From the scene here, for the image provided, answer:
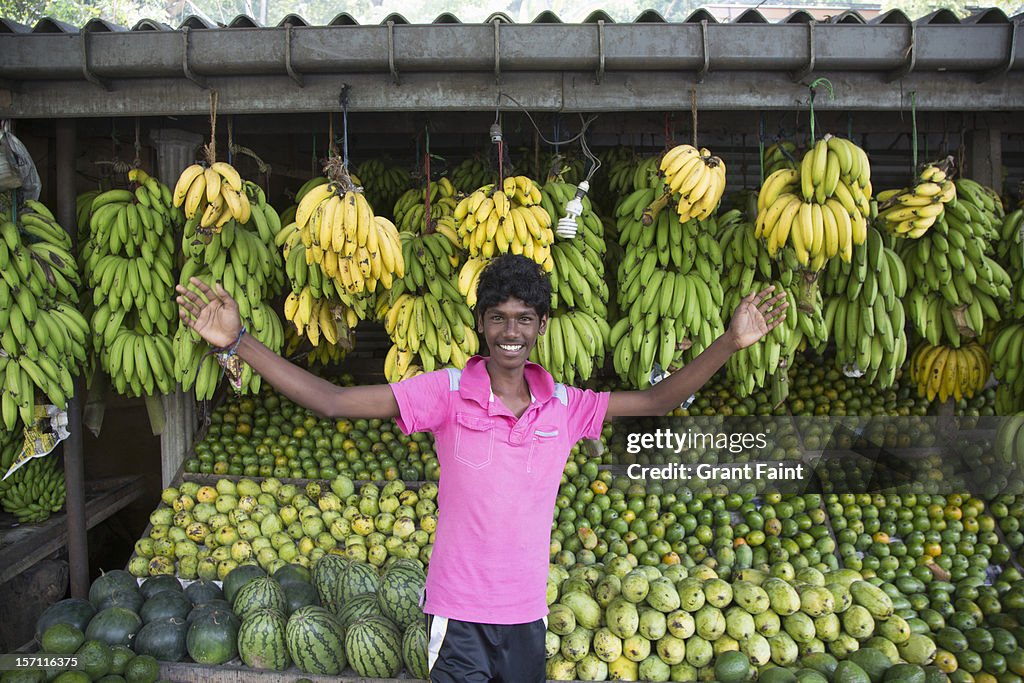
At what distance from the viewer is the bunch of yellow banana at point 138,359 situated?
3324 millimetres

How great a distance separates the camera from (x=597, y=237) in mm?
3473

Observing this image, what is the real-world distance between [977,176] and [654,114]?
5.79ft

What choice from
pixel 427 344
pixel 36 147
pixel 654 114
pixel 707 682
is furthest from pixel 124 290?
pixel 707 682

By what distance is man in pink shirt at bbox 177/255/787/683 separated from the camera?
1.83 meters

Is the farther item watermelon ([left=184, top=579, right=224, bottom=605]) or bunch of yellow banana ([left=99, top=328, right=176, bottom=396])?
bunch of yellow banana ([left=99, top=328, right=176, bottom=396])

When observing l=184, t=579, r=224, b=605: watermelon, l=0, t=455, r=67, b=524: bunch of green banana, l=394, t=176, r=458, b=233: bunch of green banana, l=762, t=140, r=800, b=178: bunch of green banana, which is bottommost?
l=184, t=579, r=224, b=605: watermelon

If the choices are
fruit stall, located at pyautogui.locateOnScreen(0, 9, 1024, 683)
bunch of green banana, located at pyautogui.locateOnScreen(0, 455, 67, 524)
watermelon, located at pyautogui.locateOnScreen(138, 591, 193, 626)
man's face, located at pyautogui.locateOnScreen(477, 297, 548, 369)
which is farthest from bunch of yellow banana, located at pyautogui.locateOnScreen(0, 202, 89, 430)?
man's face, located at pyautogui.locateOnScreen(477, 297, 548, 369)

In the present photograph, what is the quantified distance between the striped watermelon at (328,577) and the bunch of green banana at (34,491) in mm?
1822

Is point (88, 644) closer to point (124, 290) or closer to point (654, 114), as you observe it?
point (124, 290)

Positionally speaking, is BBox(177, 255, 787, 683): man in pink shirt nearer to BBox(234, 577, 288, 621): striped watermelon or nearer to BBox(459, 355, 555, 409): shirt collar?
BBox(459, 355, 555, 409): shirt collar

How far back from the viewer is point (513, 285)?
1.81 meters

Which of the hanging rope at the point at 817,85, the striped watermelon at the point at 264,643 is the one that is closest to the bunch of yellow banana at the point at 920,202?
the hanging rope at the point at 817,85

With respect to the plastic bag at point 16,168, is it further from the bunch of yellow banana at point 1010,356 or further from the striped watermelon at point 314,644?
the bunch of yellow banana at point 1010,356

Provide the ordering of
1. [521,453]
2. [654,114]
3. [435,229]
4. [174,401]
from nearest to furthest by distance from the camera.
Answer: [521,453] → [435,229] → [654,114] → [174,401]
